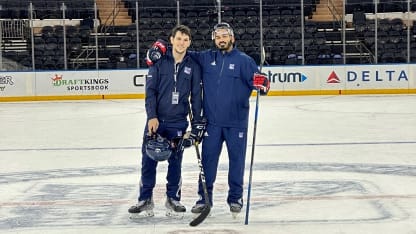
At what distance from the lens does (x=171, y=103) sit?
545cm

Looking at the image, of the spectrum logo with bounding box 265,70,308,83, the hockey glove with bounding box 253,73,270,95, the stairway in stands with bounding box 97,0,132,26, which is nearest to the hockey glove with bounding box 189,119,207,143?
the hockey glove with bounding box 253,73,270,95

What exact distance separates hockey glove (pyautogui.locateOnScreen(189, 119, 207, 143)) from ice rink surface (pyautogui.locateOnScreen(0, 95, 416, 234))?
0.57 meters

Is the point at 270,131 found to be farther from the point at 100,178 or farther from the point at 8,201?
the point at 8,201

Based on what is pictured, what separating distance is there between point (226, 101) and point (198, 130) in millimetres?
280

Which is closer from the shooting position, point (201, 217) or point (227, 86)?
point (201, 217)

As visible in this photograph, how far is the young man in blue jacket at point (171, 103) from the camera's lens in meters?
5.41

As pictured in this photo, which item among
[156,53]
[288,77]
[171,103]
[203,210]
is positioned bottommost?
[203,210]

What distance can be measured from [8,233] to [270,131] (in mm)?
7295

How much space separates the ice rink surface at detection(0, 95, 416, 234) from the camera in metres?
5.22

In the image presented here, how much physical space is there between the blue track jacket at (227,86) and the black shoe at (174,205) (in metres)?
0.62

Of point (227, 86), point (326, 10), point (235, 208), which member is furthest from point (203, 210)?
point (326, 10)

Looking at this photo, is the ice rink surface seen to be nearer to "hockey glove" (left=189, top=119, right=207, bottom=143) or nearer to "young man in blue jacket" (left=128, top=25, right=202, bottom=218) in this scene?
"young man in blue jacket" (left=128, top=25, right=202, bottom=218)

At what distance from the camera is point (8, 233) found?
498cm

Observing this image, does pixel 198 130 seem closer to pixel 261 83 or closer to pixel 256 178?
pixel 261 83
